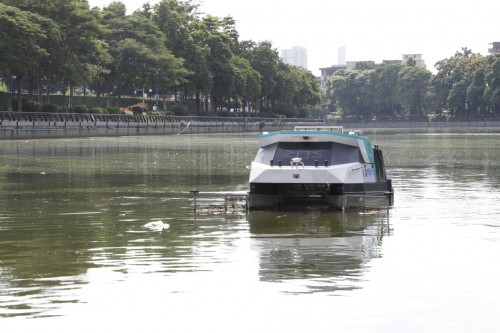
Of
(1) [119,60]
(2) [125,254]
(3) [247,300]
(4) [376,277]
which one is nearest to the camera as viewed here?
(3) [247,300]

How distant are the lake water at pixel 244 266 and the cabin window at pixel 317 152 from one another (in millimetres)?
1271

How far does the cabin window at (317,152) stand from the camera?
24859mm

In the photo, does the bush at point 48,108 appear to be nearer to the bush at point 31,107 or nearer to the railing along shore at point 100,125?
the railing along shore at point 100,125

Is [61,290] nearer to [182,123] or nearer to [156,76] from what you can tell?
[156,76]

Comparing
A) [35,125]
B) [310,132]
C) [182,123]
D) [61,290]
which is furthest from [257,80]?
[61,290]

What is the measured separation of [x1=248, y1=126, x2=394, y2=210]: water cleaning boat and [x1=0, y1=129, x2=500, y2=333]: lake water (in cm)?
73

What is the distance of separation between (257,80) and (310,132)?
535 ft

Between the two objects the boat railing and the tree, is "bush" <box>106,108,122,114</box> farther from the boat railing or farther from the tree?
the boat railing

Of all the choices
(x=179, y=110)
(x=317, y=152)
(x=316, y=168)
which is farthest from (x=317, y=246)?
(x=179, y=110)

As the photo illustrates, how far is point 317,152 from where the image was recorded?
987 inches

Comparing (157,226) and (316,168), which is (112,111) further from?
(157,226)

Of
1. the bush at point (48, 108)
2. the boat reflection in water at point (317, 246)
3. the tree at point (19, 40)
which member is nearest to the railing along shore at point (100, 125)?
the bush at point (48, 108)

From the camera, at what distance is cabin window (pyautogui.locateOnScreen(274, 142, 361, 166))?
81.6 feet

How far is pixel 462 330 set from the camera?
11.7 meters
